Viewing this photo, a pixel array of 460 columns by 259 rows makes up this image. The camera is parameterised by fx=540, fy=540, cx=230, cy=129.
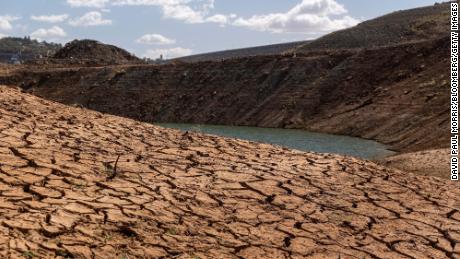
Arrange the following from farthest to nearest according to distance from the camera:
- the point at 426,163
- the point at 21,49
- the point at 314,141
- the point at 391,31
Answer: the point at 21,49 → the point at 391,31 → the point at 314,141 → the point at 426,163

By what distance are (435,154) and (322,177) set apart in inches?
328

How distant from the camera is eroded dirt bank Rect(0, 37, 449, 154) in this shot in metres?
25.8

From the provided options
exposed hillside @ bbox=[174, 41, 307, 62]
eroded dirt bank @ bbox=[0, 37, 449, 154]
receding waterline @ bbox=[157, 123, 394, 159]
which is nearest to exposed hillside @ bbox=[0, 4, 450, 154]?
eroded dirt bank @ bbox=[0, 37, 449, 154]

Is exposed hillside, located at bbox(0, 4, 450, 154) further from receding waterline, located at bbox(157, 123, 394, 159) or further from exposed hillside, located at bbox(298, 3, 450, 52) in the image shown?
receding waterline, located at bbox(157, 123, 394, 159)

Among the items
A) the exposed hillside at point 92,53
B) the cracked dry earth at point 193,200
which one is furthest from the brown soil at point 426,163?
the exposed hillside at point 92,53

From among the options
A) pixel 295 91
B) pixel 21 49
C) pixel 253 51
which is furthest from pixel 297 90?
pixel 21 49

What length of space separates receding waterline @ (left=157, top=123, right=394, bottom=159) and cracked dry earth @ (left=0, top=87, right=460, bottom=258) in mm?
7938

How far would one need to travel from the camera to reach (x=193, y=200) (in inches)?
279

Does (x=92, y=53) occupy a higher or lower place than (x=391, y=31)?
lower

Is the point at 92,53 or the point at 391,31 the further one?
the point at 92,53

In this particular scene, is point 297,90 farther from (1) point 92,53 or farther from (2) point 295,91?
(1) point 92,53

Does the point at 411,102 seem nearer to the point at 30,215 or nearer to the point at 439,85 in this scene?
the point at 439,85

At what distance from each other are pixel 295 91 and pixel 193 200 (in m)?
28.9

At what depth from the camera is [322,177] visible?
9.07 meters
